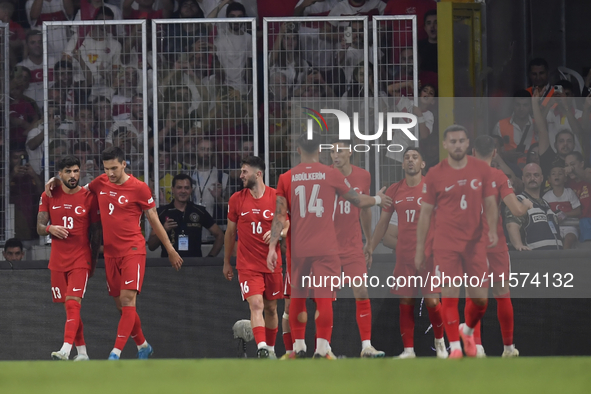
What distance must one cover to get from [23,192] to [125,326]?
2546 millimetres

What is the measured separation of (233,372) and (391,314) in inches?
150

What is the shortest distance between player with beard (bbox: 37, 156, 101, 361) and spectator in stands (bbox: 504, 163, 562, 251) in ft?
13.1

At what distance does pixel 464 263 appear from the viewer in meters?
8.11

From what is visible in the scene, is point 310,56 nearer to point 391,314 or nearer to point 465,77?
point 465,77

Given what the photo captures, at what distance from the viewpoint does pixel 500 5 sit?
10156 millimetres

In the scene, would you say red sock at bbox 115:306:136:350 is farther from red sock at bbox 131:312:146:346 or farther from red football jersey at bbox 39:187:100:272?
red football jersey at bbox 39:187:100:272

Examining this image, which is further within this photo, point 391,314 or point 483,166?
point 391,314

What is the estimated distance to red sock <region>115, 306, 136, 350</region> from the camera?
347 inches

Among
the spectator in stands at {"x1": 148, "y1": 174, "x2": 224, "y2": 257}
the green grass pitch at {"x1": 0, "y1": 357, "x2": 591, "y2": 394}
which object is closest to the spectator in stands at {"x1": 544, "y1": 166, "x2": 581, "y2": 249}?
the green grass pitch at {"x1": 0, "y1": 357, "x2": 591, "y2": 394}

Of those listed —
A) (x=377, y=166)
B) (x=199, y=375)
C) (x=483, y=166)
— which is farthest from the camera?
(x=377, y=166)

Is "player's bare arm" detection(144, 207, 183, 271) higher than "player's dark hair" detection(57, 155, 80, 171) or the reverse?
the reverse

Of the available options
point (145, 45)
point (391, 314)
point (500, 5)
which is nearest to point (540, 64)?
point (500, 5)

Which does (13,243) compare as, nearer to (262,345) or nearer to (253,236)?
(253,236)

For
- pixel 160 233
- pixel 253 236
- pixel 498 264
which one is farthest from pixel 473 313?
pixel 160 233
